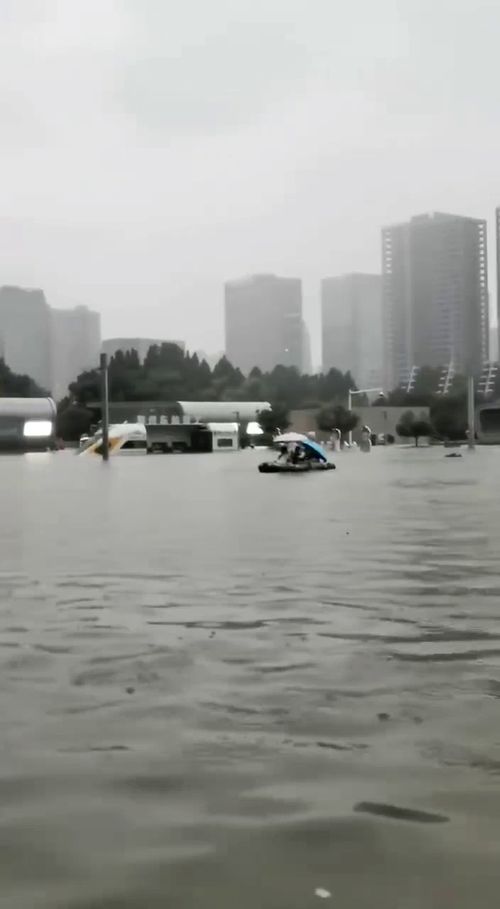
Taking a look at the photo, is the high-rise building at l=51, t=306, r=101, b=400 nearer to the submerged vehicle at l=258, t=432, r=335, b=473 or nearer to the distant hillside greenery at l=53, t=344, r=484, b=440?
the distant hillside greenery at l=53, t=344, r=484, b=440

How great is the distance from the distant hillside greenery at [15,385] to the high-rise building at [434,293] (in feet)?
172

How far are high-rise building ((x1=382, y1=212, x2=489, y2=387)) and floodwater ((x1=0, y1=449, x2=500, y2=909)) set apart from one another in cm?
14323

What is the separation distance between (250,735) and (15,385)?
144883 mm

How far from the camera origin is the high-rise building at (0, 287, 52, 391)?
16325cm

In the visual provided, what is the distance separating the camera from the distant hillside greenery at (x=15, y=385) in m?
145

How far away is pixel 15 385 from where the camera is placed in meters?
147

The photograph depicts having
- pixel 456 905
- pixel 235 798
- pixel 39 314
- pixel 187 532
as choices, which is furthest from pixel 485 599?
pixel 39 314

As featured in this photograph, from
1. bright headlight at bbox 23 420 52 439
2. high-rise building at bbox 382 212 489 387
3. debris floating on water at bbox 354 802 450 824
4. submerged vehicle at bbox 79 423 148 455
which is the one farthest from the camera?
high-rise building at bbox 382 212 489 387

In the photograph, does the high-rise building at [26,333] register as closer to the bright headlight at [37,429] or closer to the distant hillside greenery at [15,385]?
the distant hillside greenery at [15,385]

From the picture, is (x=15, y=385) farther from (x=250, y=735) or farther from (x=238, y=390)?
(x=250, y=735)

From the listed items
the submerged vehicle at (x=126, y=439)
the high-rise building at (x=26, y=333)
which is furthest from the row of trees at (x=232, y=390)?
the submerged vehicle at (x=126, y=439)

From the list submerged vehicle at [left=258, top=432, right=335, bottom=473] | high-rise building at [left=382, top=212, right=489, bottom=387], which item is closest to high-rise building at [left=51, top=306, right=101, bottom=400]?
high-rise building at [left=382, top=212, right=489, bottom=387]

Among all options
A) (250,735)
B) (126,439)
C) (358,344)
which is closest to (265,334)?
(358,344)

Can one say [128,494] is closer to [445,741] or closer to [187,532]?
[187,532]
